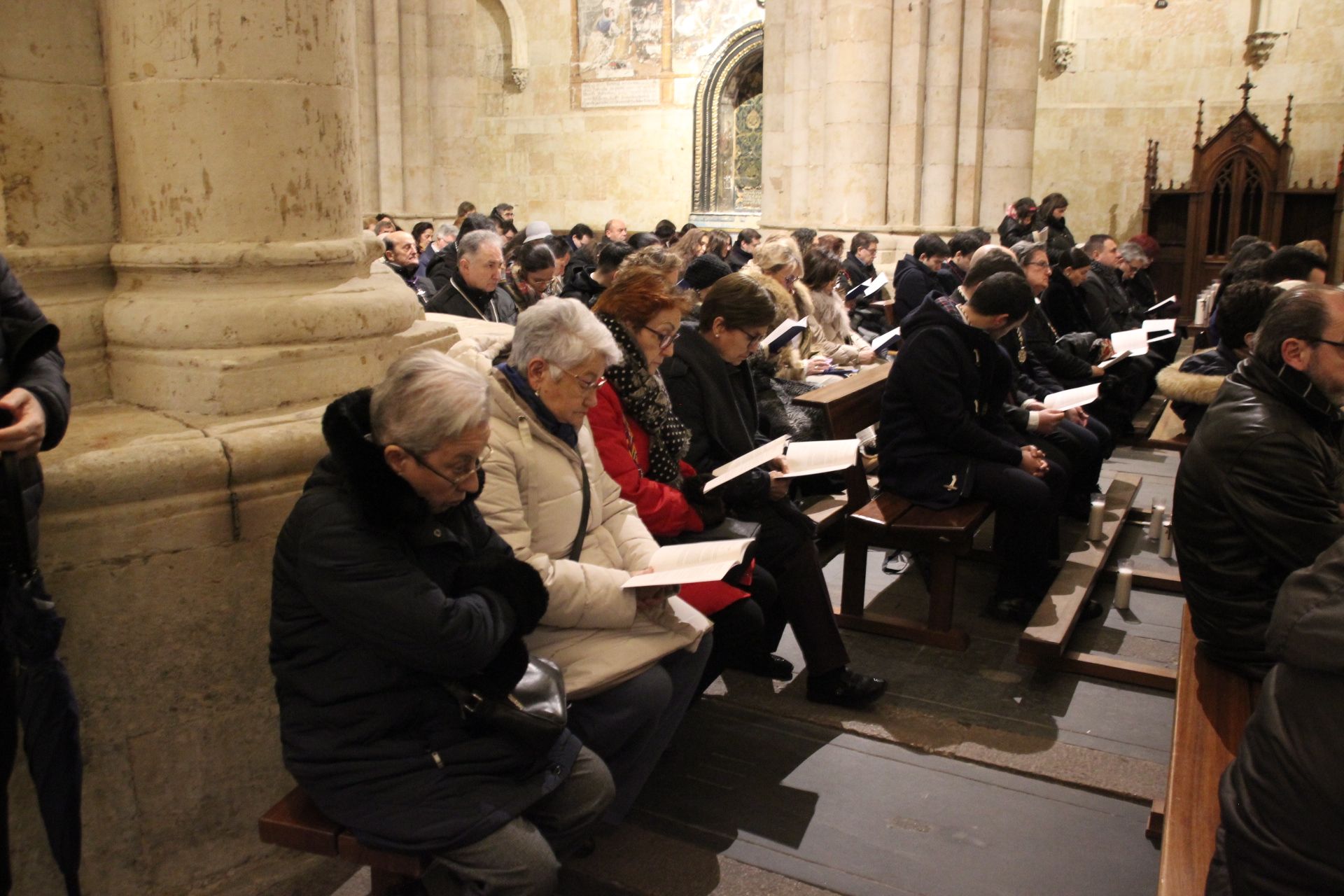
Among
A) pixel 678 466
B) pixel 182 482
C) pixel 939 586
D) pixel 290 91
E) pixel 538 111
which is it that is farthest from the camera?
pixel 538 111

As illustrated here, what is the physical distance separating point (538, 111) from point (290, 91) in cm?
1666

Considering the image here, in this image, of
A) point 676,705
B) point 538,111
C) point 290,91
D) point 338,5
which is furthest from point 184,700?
point 538,111

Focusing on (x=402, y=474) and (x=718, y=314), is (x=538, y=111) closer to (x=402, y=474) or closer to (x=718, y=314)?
(x=718, y=314)

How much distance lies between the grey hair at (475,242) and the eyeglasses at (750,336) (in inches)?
104

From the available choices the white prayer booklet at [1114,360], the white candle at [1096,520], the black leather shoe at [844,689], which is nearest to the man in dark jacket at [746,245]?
the white prayer booklet at [1114,360]

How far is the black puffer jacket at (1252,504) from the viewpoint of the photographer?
115 inches

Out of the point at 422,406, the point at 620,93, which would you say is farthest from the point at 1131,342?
the point at 620,93

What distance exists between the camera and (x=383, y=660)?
7.42 feet

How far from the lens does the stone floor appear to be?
2.91 metres

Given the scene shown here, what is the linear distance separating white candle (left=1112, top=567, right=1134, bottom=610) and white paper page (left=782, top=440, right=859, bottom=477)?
156 centimetres

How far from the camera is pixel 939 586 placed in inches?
173

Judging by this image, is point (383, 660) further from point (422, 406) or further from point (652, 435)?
point (652, 435)

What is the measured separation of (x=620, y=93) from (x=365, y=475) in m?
16.9

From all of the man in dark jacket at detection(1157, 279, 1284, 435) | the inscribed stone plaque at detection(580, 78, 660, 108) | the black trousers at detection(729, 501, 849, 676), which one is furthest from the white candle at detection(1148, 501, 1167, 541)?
the inscribed stone plaque at detection(580, 78, 660, 108)
